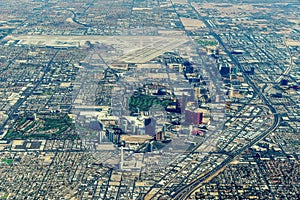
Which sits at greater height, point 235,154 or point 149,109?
point 149,109

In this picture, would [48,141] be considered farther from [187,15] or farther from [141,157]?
[187,15]

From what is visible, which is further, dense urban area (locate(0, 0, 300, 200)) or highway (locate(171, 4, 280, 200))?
dense urban area (locate(0, 0, 300, 200))

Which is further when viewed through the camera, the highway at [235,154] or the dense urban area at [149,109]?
the dense urban area at [149,109]

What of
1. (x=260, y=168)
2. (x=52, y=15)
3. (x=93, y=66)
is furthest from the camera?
(x=52, y=15)

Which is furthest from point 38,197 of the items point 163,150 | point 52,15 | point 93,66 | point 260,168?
point 52,15

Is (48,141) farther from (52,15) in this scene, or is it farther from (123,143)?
(52,15)

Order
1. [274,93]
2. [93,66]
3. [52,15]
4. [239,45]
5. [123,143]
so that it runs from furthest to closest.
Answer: [52,15], [239,45], [93,66], [274,93], [123,143]

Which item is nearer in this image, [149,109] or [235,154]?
[235,154]

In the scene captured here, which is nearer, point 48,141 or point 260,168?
point 260,168
